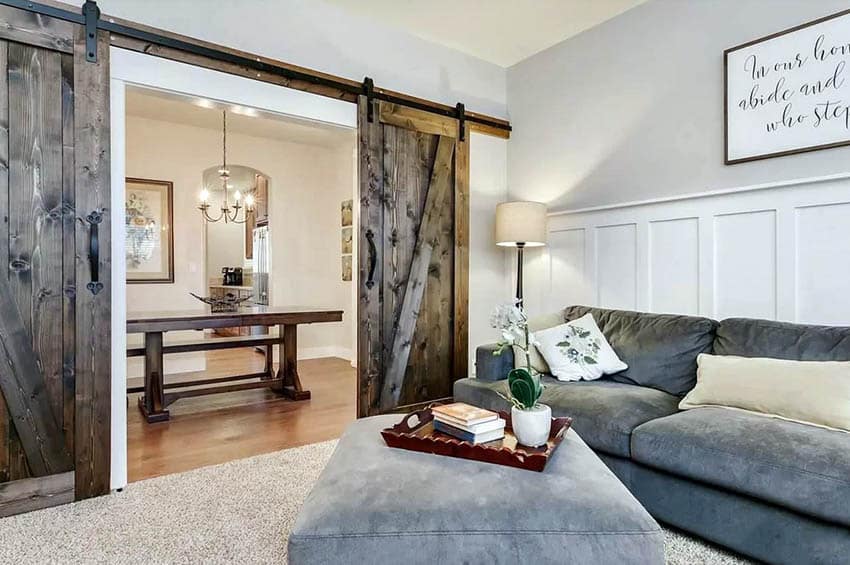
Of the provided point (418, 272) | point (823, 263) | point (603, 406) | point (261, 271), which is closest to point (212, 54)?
point (418, 272)

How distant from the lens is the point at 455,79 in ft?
12.9

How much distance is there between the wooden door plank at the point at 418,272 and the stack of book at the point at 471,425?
1.75m

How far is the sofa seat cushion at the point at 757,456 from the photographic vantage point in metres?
1.55

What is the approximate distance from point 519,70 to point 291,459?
3.47 meters

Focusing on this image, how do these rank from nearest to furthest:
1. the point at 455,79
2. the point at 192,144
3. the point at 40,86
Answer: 1. the point at 40,86
2. the point at 455,79
3. the point at 192,144

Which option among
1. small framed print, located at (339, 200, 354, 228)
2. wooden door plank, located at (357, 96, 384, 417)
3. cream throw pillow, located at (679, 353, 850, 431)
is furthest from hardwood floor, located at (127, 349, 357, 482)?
cream throw pillow, located at (679, 353, 850, 431)

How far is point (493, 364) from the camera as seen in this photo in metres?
2.89

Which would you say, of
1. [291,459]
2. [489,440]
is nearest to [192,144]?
[291,459]

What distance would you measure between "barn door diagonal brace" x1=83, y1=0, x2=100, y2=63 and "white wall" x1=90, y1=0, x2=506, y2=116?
0.39 feet

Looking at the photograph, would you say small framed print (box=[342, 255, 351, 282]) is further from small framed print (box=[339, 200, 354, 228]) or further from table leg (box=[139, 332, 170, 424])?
table leg (box=[139, 332, 170, 424])

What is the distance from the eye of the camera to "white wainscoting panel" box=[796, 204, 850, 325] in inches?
95.0

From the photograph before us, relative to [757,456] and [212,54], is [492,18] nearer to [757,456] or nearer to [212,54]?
[212,54]

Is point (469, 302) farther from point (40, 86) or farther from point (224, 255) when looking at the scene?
point (224, 255)

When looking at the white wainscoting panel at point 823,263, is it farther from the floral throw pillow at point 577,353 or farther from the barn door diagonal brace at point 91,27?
the barn door diagonal brace at point 91,27
